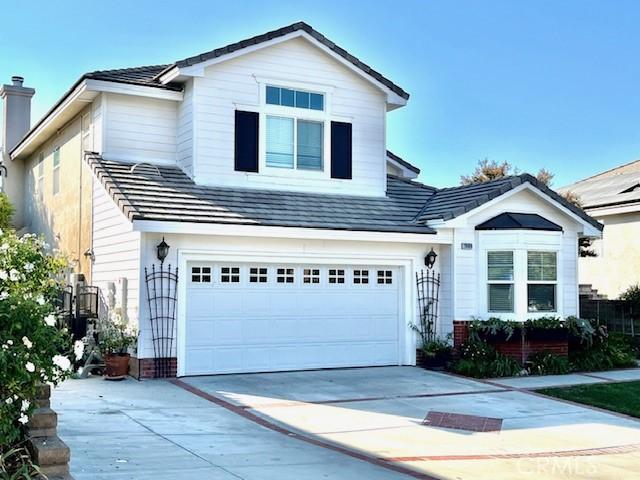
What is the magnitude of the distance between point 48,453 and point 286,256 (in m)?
8.84

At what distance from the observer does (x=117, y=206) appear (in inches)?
545

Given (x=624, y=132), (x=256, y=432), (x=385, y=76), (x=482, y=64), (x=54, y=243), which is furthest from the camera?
(x=624, y=132)

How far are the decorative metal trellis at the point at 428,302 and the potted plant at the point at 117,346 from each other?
19.2 feet

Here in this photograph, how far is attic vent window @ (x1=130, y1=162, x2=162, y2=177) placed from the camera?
1474 cm

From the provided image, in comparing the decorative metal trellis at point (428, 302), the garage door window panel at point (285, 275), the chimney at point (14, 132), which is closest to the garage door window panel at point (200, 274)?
the garage door window panel at point (285, 275)

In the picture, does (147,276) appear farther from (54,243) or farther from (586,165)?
(586,165)

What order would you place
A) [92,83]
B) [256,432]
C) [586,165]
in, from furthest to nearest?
[586,165], [92,83], [256,432]

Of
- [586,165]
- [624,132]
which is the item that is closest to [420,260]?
[624,132]

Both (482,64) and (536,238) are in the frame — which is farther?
(482,64)

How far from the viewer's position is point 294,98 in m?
16.1

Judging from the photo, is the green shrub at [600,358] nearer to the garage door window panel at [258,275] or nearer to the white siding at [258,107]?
the white siding at [258,107]

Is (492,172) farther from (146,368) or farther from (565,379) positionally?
(146,368)

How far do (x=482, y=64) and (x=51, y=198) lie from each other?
497 inches

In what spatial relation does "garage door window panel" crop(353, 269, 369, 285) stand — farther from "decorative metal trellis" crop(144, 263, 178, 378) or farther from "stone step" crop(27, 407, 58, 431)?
"stone step" crop(27, 407, 58, 431)
